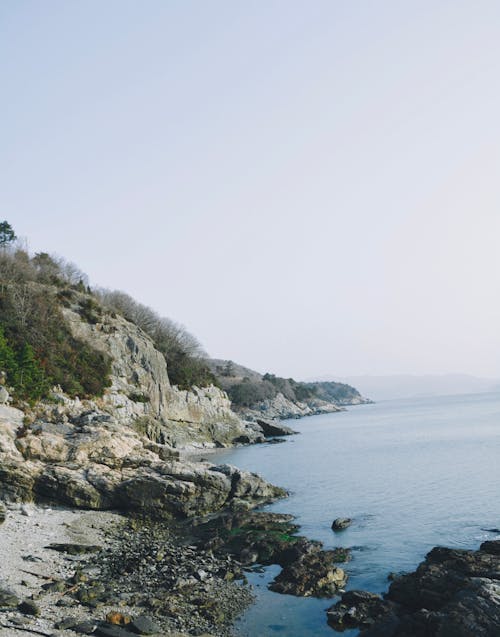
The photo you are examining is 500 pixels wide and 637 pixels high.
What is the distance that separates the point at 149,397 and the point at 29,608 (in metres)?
49.9

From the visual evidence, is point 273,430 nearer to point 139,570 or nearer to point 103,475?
point 103,475

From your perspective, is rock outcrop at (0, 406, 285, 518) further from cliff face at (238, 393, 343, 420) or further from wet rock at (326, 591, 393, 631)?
cliff face at (238, 393, 343, 420)

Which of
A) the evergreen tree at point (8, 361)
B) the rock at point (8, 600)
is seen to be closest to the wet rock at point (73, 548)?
the rock at point (8, 600)

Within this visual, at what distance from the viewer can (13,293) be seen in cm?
5391

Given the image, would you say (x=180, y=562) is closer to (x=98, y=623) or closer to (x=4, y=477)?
(x=98, y=623)

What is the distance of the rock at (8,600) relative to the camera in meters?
14.8

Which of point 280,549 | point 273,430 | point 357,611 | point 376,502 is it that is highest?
point 357,611

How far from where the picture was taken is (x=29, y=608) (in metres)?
14.7

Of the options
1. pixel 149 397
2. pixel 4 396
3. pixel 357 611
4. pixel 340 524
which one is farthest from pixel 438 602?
pixel 149 397

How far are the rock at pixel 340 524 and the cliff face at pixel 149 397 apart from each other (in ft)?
100.0

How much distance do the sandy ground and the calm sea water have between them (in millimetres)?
6434

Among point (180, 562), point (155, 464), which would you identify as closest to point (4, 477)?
point (155, 464)

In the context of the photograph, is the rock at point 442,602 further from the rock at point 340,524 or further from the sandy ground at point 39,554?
the sandy ground at point 39,554

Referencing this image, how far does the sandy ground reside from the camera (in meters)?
14.2
